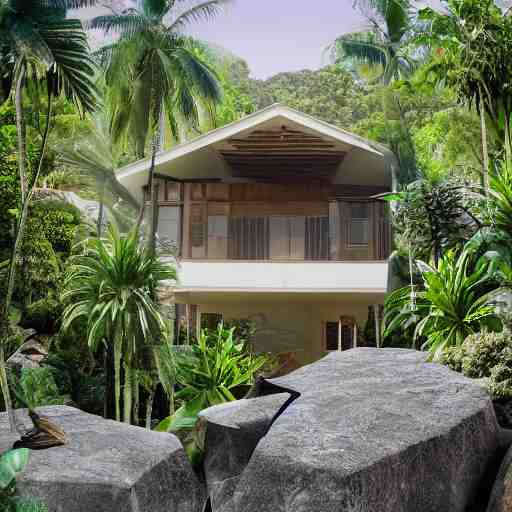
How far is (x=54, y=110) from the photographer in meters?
30.5

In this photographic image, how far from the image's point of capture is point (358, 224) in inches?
990

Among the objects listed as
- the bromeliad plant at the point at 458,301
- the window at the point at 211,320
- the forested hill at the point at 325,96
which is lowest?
the window at the point at 211,320

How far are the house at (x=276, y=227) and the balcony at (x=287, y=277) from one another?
1.1 inches

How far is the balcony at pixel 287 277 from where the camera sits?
22.9m

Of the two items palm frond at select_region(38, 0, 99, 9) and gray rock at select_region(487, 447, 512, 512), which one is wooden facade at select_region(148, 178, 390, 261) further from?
gray rock at select_region(487, 447, 512, 512)

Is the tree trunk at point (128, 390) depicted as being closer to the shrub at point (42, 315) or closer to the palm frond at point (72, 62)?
the shrub at point (42, 315)

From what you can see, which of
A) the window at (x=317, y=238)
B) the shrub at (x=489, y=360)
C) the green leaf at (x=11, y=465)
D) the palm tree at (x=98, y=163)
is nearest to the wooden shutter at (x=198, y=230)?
the palm tree at (x=98, y=163)

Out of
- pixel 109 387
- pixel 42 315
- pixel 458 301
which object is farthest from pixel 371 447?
pixel 42 315

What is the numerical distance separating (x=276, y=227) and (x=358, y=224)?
7.97 feet

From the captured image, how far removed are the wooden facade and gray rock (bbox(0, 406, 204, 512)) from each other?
14.1 metres

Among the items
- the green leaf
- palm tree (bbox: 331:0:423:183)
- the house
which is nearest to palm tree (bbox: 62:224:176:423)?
the house

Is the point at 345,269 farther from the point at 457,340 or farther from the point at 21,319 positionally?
the point at 457,340

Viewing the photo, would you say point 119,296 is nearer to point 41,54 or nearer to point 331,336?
point 41,54

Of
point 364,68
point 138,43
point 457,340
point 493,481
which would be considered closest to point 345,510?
point 493,481
